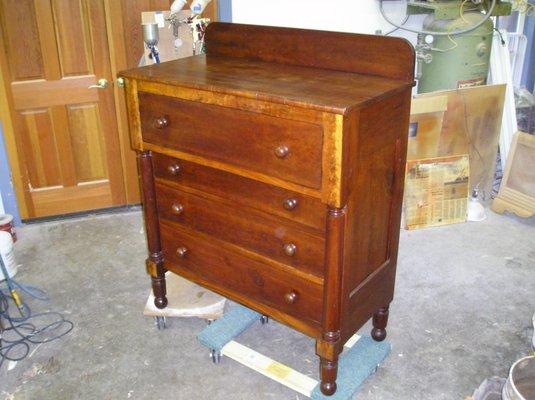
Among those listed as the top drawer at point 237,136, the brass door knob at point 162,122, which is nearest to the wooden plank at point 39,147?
the top drawer at point 237,136

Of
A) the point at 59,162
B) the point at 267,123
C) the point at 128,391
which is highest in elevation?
the point at 267,123

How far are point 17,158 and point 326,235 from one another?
7.55 feet

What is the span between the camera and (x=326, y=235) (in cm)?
176

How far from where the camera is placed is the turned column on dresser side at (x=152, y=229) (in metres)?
2.25

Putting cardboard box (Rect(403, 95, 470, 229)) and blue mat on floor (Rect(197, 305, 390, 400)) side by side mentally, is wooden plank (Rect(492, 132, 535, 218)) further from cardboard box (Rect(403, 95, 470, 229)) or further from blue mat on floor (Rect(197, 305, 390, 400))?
blue mat on floor (Rect(197, 305, 390, 400))

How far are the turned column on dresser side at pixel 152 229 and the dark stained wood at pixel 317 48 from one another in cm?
55

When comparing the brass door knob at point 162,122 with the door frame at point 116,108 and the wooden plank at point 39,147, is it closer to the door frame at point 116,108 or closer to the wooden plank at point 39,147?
the door frame at point 116,108

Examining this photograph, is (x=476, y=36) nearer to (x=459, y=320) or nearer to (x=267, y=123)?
(x=459, y=320)

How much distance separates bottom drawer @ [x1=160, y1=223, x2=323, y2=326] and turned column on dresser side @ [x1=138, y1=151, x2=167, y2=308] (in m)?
0.03

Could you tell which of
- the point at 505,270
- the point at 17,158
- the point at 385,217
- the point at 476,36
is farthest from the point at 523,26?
the point at 17,158

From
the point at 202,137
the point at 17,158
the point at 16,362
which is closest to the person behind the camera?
the point at 202,137

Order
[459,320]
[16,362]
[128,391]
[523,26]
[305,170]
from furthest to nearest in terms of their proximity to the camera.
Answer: [523,26]
[459,320]
[16,362]
[128,391]
[305,170]

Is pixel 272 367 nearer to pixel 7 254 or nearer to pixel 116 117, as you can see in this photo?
pixel 7 254

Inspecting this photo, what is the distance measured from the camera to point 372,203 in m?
1.89
